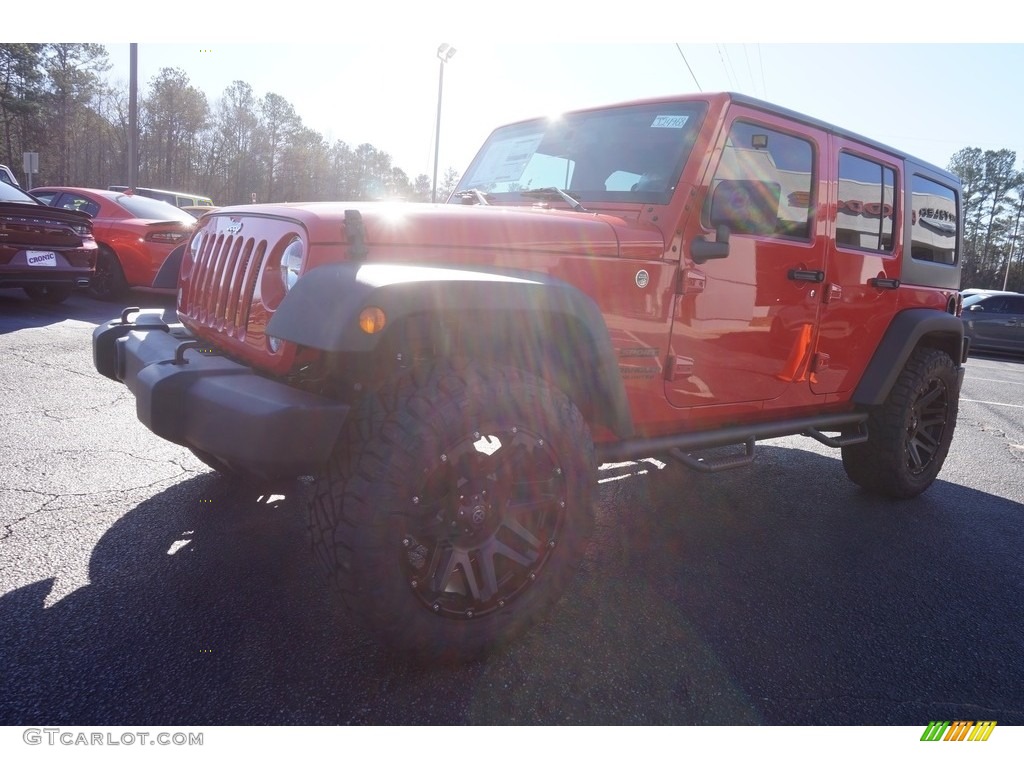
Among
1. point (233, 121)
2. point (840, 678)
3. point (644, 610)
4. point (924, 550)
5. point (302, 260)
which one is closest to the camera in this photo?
point (302, 260)

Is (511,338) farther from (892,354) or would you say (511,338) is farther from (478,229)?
(892,354)

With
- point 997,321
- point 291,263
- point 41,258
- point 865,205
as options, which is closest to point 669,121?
point 865,205

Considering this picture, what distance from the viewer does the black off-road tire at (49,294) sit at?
28.2ft

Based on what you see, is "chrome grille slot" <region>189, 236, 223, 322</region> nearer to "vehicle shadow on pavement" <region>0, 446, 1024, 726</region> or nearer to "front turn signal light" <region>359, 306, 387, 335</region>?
"vehicle shadow on pavement" <region>0, 446, 1024, 726</region>

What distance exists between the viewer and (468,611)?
2197 mm

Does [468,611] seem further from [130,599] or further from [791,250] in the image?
[791,250]

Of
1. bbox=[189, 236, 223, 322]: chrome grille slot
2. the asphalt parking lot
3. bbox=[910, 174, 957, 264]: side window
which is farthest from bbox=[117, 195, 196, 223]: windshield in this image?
bbox=[910, 174, 957, 264]: side window

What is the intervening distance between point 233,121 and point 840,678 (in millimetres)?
58937

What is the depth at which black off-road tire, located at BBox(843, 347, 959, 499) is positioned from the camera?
4.18 m

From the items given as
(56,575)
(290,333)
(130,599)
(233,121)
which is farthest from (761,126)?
(233,121)

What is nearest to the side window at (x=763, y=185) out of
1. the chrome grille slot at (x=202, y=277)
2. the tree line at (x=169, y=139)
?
the chrome grille slot at (x=202, y=277)

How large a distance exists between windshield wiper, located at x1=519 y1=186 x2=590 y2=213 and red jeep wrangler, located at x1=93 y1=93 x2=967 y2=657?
12 millimetres

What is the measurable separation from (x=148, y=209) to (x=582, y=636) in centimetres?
924

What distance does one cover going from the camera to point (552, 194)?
10.1 ft
